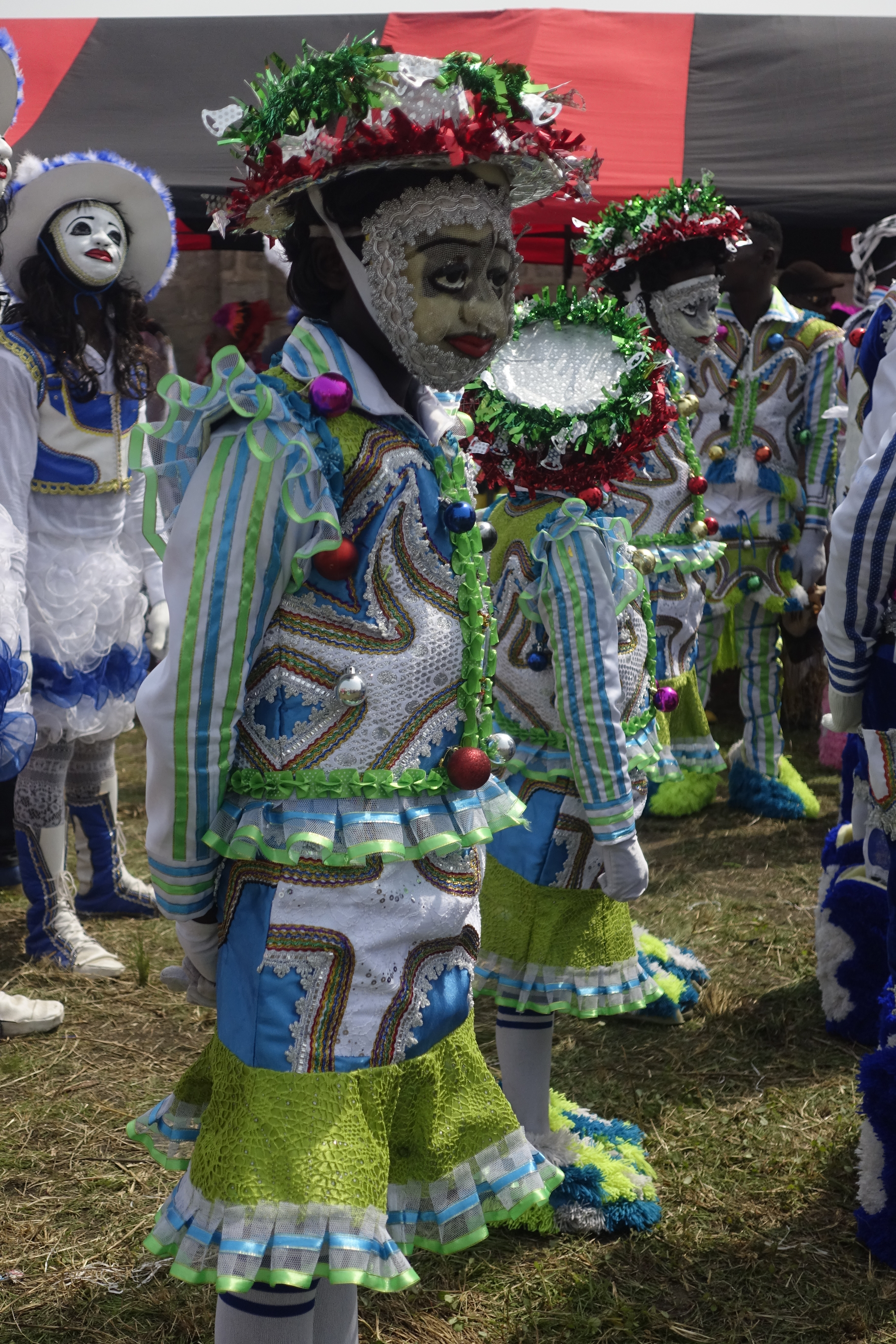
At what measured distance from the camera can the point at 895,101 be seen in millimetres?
7754

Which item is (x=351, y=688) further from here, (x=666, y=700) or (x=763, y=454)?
(x=763, y=454)

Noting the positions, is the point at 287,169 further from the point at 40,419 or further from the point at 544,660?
the point at 40,419

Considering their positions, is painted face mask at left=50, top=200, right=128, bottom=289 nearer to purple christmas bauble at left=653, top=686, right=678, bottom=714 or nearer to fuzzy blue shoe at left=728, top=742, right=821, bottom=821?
purple christmas bauble at left=653, top=686, right=678, bottom=714

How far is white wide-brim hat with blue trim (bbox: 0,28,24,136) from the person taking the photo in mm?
3172

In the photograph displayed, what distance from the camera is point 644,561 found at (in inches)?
123

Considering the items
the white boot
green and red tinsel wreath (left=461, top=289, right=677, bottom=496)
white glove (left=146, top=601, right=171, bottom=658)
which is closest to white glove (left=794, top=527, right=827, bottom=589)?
white glove (left=146, top=601, right=171, bottom=658)

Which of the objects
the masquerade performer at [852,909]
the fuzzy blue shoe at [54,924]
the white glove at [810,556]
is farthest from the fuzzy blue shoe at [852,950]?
the fuzzy blue shoe at [54,924]

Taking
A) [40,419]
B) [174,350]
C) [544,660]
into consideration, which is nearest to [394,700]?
[544,660]

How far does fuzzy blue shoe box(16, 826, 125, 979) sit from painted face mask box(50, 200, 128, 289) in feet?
5.88

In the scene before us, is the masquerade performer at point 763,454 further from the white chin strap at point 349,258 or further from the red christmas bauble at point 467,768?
the red christmas bauble at point 467,768

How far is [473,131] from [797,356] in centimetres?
425

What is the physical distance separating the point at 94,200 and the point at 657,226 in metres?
1.79

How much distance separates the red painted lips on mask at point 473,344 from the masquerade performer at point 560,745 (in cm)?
81

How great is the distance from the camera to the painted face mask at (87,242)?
13.3 feet
